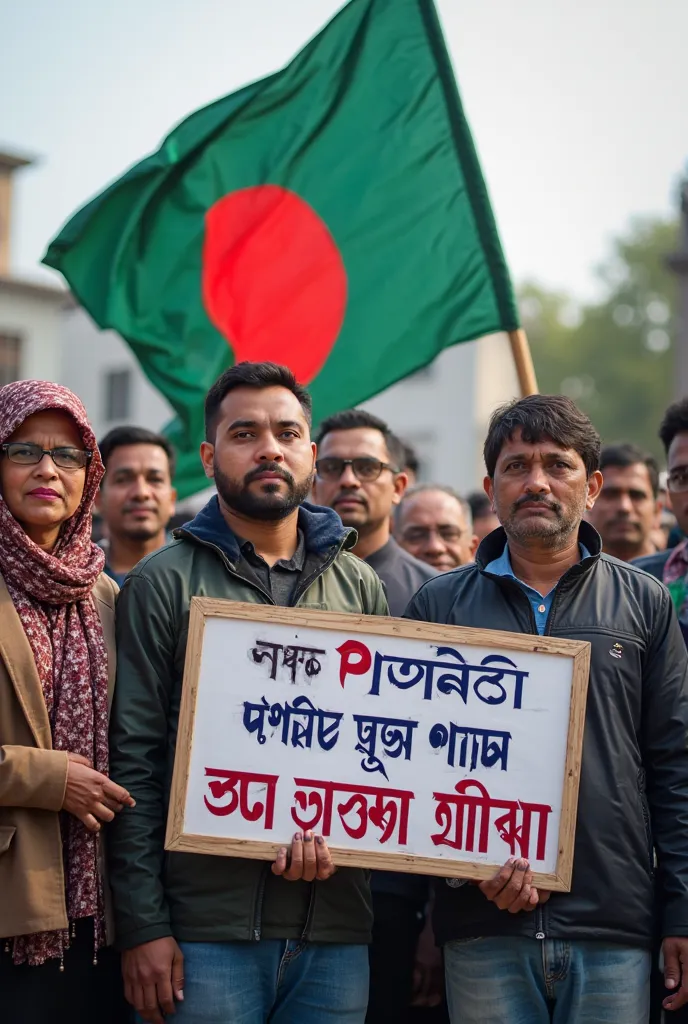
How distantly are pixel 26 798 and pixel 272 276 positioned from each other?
364cm

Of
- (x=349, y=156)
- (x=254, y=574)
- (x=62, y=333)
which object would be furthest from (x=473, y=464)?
(x=254, y=574)

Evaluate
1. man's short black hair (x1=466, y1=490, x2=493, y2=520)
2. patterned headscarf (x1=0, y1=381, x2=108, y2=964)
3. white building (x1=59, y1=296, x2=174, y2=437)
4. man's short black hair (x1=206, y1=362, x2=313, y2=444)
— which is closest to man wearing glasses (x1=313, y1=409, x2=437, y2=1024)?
man's short black hair (x1=206, y1=362, x2=313, y2=444)

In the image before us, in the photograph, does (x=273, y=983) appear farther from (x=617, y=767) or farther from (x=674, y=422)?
(x=674, y=422)

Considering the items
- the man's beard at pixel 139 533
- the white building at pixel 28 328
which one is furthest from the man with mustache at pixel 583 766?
the white building at pixel 28 328

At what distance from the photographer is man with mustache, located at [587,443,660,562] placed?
563 cm

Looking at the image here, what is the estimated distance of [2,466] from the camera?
3.35m

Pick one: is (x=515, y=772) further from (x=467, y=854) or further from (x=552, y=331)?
(x=552, y=331)

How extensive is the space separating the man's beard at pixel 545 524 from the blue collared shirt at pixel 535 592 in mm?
106

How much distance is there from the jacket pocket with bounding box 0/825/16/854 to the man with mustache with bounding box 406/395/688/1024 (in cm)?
121

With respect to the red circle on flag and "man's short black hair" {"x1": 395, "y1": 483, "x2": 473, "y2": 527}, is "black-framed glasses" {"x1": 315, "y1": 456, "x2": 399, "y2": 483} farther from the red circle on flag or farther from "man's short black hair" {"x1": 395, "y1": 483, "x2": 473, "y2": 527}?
the red circle on flag

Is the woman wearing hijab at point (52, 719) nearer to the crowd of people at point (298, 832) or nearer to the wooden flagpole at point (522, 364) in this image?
the crowd of people at point (298, 832)

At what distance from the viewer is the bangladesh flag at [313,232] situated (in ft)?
18.7

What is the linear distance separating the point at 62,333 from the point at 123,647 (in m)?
34.5

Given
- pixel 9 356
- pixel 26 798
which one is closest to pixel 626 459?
pixel 26 798
